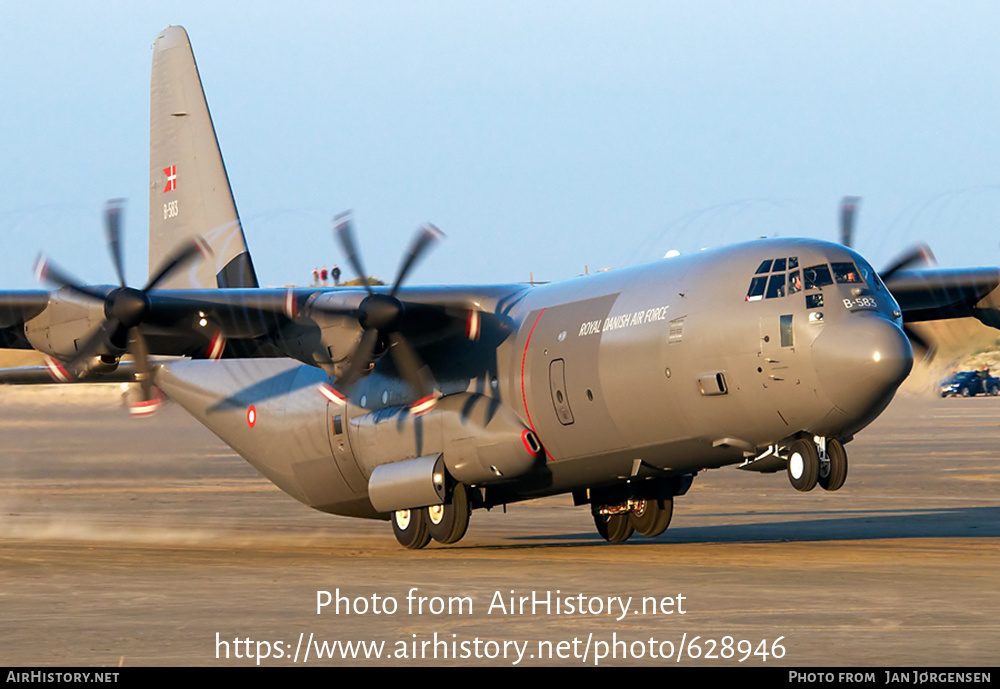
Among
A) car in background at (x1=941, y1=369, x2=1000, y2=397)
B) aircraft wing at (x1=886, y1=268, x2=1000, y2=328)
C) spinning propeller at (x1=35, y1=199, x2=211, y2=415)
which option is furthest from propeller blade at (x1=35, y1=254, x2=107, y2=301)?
car in background at (x1=941, y1=369, x2=1000, y2=397)

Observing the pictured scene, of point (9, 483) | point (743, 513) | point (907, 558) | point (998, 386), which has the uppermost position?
point (907, 558)

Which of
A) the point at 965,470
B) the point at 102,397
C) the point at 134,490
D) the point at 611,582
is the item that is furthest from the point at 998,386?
the point at 611,582

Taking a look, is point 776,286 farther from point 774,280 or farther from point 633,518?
point 633,518

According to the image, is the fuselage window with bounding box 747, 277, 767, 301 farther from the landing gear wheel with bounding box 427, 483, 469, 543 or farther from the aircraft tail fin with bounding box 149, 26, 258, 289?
the aircraft tail fin with bounding box 149, 26, 258, 289

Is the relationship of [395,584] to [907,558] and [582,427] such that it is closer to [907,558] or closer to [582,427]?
[582,427]

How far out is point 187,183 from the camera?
27.9 meters

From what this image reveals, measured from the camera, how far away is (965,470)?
40531 millimetres

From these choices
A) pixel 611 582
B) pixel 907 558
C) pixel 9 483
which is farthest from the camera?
pixel 9 483

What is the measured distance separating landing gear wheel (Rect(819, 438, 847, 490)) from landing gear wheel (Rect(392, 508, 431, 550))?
664 centimetres

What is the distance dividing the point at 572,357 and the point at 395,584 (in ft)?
15.7

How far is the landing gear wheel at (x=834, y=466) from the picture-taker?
17.7m

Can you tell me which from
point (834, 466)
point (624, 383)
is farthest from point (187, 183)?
point (834, 466)

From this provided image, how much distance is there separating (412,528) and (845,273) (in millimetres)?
7952

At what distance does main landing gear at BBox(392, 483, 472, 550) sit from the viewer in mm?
21281
